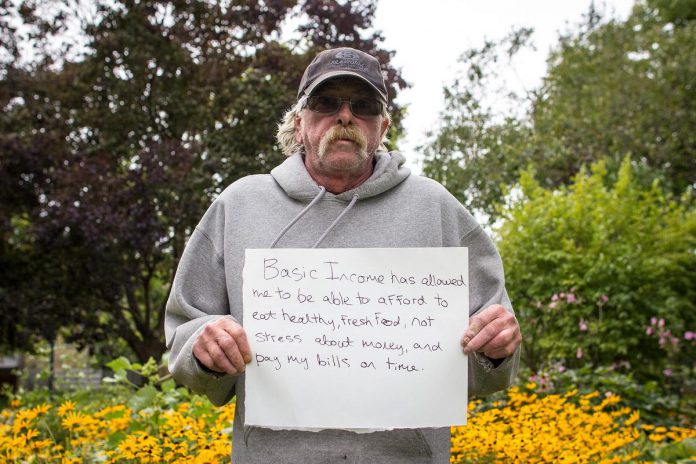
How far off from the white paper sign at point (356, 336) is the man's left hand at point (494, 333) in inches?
2.1

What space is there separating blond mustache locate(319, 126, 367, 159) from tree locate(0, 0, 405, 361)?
617 centimetres

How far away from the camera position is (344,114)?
6.20ft

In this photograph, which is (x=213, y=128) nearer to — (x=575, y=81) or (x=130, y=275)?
(x=130, y=275)

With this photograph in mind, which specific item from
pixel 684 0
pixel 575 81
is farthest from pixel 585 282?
pixel 684 0

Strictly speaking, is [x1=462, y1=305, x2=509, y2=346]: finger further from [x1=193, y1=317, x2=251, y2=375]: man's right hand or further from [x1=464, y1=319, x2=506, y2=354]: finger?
[x1=193, y1=317, x2=251, y2=375]: man's right hand

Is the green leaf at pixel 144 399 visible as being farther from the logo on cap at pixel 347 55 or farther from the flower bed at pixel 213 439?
the logo on cap at pixel 347 55

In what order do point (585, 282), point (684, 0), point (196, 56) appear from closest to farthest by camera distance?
point (585, 282) < point (196, 56) < point (684, 0)

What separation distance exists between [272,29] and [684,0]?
13.0 metres

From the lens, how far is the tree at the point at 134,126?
7.98m

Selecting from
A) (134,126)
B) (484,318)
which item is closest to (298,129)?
(484,318)

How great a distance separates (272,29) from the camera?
8984 mm

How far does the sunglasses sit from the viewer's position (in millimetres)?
1907

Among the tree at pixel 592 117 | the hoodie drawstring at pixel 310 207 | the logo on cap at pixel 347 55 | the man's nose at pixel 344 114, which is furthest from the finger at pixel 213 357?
the tree at pixel 592 117

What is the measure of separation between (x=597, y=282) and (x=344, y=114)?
6425 mm
